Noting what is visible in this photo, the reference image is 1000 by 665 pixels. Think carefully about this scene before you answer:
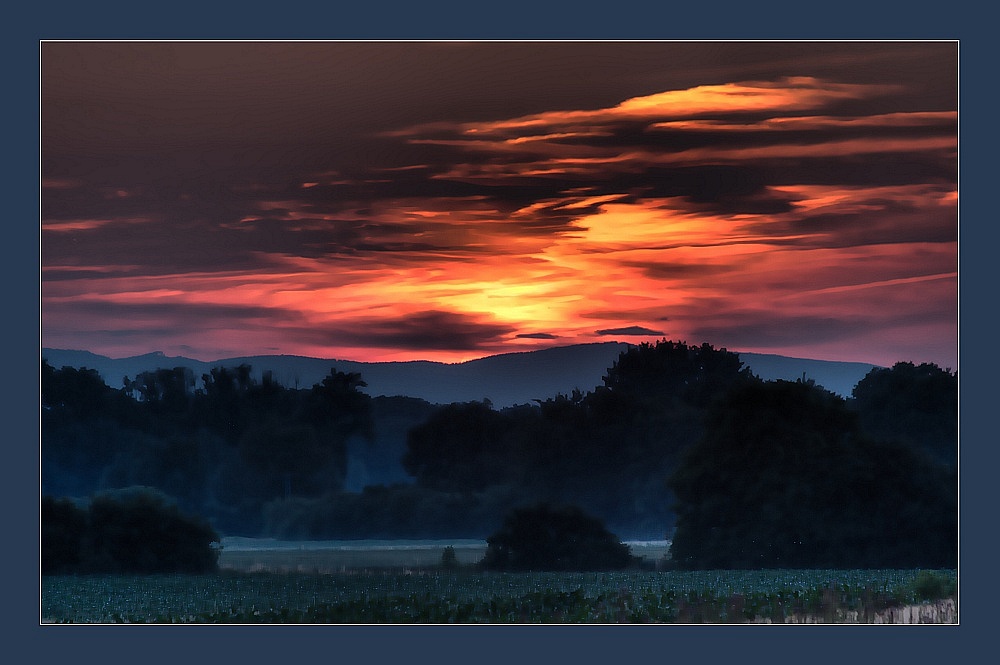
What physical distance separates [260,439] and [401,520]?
53.8 inches

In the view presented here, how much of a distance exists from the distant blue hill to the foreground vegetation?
153 cm

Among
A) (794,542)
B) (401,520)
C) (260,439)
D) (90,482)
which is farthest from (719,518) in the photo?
(90,482)

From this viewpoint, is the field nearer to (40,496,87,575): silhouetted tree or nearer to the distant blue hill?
(40,496,87,575): silhouetted tree

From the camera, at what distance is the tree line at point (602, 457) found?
19781mm

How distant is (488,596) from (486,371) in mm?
1875

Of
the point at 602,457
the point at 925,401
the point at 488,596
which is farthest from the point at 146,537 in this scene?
the point at 925,401

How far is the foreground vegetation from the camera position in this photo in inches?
770

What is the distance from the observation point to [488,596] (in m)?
19.7

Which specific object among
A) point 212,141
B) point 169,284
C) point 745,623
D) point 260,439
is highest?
point 212,141

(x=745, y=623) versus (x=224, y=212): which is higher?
(x=224, y=212)

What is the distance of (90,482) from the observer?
19719 millimetres

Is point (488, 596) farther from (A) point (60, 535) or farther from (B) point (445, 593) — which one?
(A) point (60, 535)

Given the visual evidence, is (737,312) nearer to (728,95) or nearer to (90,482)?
(728,95)

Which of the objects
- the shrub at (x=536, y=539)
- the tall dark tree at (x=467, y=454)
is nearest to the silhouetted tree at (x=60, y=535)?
the tall dark tree at (x=467, y=454)
